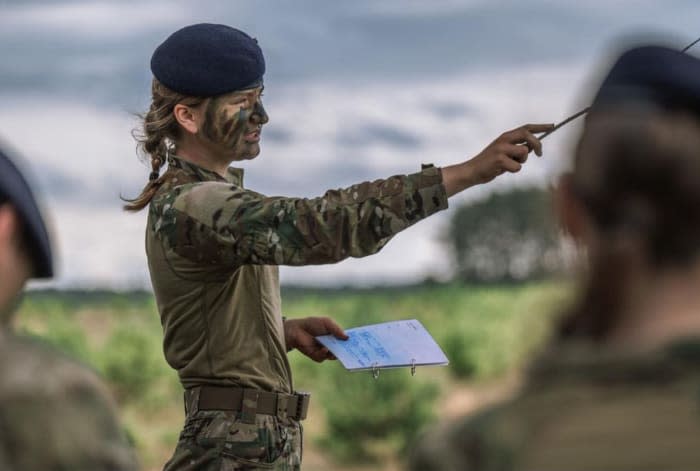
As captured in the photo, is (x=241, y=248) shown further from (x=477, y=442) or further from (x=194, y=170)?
(x=477, y=442)

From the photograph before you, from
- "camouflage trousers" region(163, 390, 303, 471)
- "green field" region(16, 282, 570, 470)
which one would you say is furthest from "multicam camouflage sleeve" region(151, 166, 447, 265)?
"green field" region(16, 282, 570, 470)

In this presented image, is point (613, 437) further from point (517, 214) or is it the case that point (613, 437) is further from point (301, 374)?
point (517, 214)

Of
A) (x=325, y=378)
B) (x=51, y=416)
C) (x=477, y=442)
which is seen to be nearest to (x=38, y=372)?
(x=51, y=416)

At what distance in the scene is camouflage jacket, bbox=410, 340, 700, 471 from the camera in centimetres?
159

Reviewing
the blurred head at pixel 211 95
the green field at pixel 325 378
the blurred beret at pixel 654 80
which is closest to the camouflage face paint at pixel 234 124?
the blurred head at pixel 211 95

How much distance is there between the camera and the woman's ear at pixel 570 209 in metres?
1.78

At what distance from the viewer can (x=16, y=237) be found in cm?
222

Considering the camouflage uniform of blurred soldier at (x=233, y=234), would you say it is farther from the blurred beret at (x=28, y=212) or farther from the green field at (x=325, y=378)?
the green field at (x=325, y=378)

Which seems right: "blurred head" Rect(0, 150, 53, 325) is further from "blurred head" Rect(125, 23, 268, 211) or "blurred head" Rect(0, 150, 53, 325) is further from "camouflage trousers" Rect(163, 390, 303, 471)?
"blurred head" Rect(125, 23, 268, 211)

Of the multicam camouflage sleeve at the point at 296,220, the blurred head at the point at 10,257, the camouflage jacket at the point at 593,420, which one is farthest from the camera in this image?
the multicam camouflage sleeve at the point at 296,220

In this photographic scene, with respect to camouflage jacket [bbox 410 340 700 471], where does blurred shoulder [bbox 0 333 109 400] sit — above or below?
above

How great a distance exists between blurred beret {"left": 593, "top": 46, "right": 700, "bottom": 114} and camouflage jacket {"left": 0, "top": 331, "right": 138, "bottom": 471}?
82cm

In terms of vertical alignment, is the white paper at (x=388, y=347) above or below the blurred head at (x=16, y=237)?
above

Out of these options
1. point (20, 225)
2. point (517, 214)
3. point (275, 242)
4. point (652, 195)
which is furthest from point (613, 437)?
point (517, 214)
